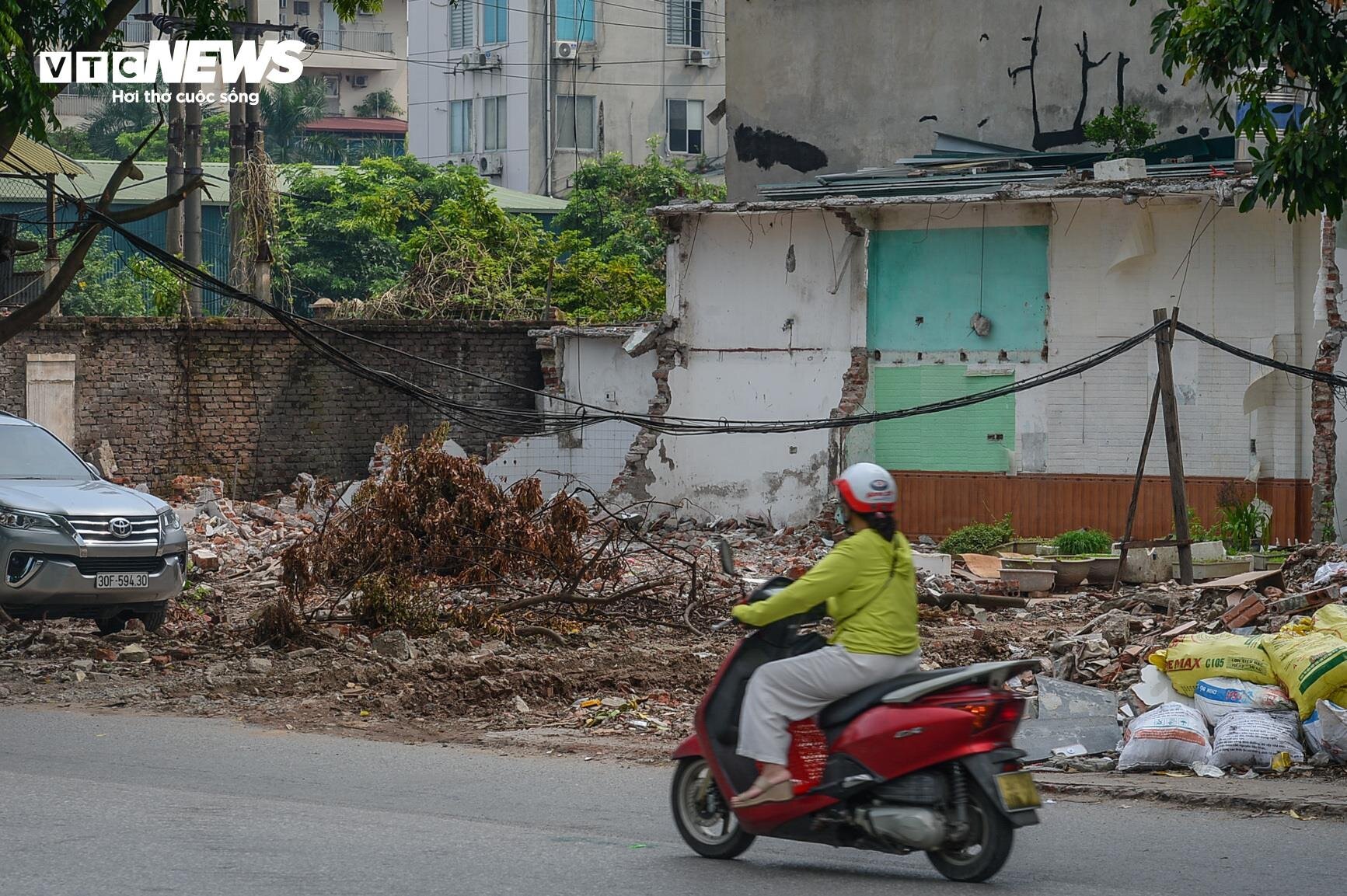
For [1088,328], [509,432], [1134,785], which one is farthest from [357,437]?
[1134,785]

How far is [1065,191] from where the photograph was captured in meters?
20.5

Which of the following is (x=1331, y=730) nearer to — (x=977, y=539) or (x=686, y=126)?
(x=977, y=539)

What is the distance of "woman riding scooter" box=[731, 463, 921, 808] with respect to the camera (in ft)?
19.2

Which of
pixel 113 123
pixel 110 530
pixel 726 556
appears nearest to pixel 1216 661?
pixel 726 556

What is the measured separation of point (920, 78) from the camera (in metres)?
26.8

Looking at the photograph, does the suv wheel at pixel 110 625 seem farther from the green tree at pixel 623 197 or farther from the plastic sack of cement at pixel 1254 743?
the green tree at pixel 623 197

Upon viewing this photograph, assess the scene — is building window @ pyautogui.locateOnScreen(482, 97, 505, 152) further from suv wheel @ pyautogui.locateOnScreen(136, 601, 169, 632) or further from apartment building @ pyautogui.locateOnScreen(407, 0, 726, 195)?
suv wheel @ pyautogui.locateOnScreen(136, 601, 169, 632)

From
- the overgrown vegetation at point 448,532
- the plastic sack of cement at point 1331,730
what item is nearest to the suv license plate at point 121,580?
the overgrown vegetation at point 448,532

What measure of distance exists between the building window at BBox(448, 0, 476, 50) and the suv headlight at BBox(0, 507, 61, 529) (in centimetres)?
4567

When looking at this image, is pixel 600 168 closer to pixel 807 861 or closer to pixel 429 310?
pixel 429 310

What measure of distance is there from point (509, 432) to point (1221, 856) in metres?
20.7

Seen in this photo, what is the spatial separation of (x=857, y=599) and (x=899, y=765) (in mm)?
629

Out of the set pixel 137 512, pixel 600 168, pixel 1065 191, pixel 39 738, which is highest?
pixel 600 168

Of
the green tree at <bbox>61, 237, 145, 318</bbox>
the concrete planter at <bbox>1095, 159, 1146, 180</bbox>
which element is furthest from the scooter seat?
the green tree at <bbox>61, 237, 145, 318</bbox>
